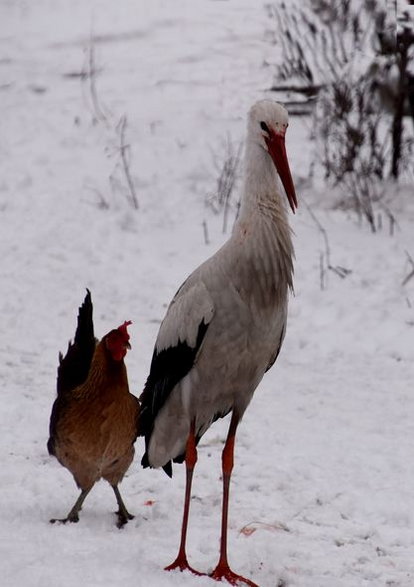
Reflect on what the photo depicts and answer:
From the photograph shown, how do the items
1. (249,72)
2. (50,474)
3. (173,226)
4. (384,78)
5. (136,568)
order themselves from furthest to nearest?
(249,72)
(384,78)
(173,226)
(50,474)
(136,568)

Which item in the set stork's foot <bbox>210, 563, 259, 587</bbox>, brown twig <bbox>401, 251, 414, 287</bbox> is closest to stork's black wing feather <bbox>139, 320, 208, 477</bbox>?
stork's foot <bbox>210, 563, 259, 587</bbox>

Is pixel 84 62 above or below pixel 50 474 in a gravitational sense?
above

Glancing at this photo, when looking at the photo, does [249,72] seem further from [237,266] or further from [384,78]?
[237,266]

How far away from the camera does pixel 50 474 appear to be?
622cm

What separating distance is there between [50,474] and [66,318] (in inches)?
126

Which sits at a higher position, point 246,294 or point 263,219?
point 263,219

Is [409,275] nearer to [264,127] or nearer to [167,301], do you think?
[167,301]

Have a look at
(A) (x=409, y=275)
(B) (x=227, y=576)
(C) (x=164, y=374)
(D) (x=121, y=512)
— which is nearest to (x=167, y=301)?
(A) (x=409, y=275)

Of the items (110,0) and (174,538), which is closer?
(174,538)

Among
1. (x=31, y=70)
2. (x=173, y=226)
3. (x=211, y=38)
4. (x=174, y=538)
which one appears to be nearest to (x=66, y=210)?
(x=173, y=226)

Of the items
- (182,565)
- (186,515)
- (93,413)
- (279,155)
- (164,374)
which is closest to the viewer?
(279,155)

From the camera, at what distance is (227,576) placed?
4.95 meters

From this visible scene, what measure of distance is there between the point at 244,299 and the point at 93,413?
1.16m

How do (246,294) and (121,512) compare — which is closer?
(246,294)
